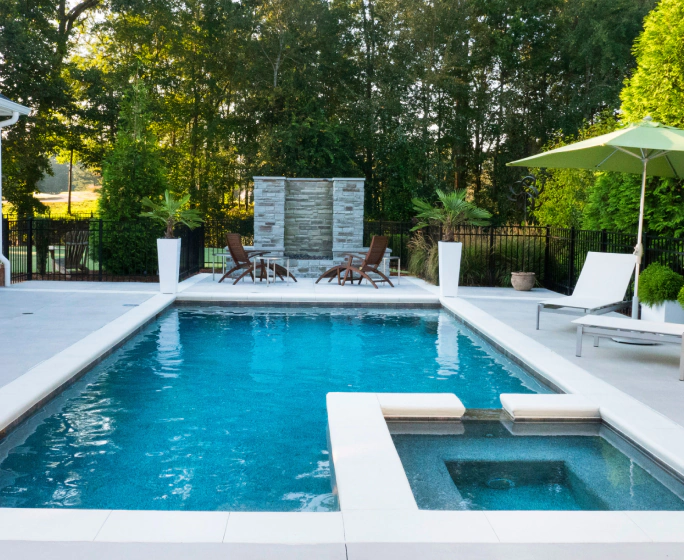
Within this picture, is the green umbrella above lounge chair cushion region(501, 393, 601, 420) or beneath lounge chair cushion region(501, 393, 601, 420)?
above

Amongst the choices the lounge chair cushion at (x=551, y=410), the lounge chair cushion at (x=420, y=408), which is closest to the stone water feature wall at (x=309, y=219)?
the lounge chair cushion at (x=420, y=408)

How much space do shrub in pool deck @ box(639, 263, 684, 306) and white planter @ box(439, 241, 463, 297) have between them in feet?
11.1

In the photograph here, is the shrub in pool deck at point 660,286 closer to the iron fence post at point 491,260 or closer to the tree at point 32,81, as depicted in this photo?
the iron fence post at point 491,260

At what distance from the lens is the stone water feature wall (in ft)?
50.0

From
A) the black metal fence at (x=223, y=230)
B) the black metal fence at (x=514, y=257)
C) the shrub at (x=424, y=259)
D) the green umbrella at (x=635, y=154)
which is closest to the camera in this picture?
the green umbrella at (x=635, y=154)

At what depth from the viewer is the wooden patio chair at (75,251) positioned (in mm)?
13742

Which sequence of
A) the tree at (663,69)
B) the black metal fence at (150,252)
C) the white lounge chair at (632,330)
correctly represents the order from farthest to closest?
the black metal fence at (150,252)
the tree at (663,69)
the white lounge chair at (632,330)

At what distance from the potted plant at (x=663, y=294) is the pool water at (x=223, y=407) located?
7.67ft

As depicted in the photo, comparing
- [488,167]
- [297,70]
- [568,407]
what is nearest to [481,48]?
[488,167]

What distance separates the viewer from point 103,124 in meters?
21.1

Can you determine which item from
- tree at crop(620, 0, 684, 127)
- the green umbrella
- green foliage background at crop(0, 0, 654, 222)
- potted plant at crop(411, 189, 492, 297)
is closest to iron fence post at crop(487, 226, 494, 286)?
potted plant at crop(411, 189, 492, 297)

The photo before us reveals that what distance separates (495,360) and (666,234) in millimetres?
4169

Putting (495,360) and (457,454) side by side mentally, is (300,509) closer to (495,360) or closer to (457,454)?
(457,454)

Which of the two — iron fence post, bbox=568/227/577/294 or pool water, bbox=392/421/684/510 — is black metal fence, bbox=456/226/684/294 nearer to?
iron fence post, bbox=568/227/577/294
